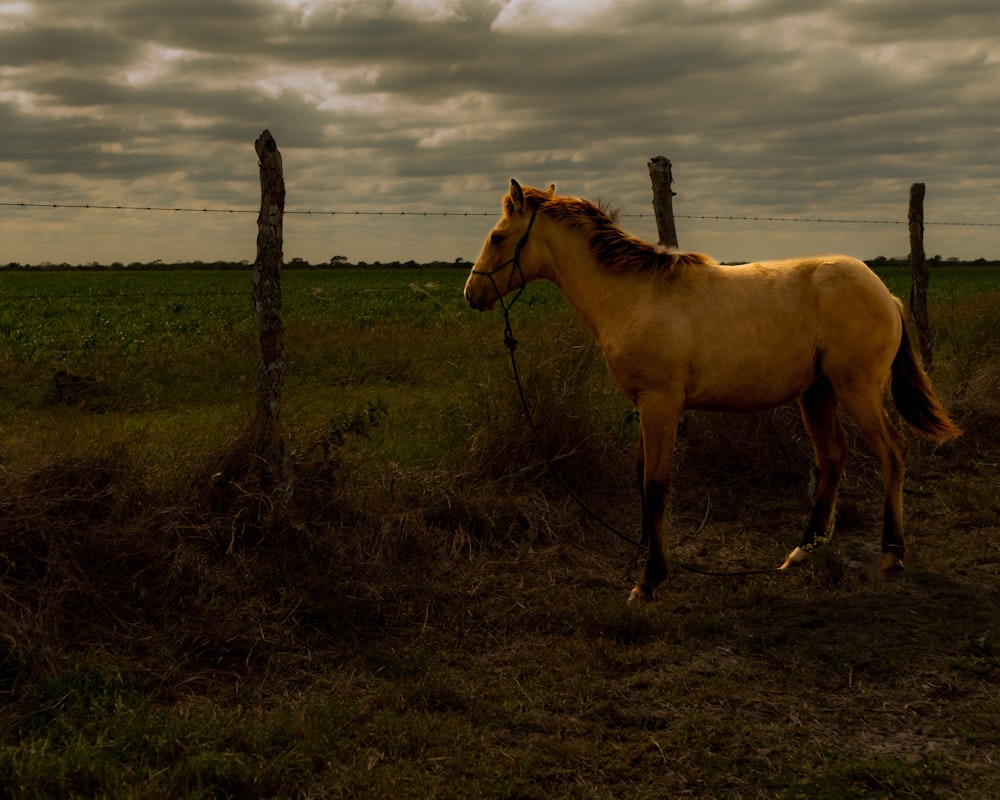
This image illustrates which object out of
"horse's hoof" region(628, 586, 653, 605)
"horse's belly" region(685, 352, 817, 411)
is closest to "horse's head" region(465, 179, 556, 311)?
"horse's belly" region(685, 352, 817, 411)

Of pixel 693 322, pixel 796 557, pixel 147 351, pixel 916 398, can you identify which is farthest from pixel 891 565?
pixel 147 351

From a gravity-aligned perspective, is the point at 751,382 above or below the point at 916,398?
above

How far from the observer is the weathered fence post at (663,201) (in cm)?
852

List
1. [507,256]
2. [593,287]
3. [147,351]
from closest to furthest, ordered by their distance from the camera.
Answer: [593,287] → [507,256] → [147,351]

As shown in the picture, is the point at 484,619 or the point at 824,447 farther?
the point at 824,447

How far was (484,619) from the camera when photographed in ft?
18.0

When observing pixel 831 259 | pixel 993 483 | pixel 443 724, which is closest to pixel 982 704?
pixel 443 724

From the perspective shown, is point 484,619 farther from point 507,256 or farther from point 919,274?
point 919,274

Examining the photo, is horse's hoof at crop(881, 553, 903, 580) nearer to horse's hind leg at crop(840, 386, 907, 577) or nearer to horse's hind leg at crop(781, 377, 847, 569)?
horse's hind leg at crop(840, 386, 907, 577)

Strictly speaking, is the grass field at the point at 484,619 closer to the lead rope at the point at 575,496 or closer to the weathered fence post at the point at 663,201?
the lead rope at the point at 575,496

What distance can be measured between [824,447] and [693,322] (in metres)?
1.63

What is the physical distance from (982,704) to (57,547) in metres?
4.87

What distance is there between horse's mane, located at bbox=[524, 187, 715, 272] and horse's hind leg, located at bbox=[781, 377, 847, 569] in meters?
1.35

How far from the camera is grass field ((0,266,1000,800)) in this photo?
381cm
